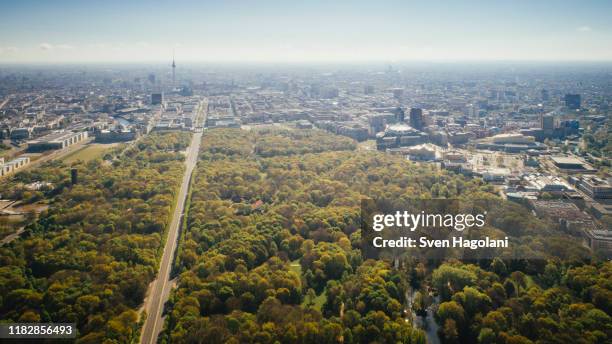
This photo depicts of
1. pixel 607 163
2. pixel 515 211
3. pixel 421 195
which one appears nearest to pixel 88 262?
pixel 421 195

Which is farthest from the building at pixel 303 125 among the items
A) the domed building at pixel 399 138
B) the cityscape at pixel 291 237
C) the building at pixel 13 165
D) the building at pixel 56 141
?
the building at pixel 13 165

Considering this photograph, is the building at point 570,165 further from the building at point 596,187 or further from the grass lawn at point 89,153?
the grass lawn at point 89,153

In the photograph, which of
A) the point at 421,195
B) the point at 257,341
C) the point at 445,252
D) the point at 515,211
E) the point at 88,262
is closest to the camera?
the point at 257,341

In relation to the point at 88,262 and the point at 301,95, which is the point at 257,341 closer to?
the point at 88,262

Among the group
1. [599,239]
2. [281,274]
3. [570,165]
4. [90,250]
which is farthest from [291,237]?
[570,165]

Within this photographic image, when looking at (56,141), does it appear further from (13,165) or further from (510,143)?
(510,143)

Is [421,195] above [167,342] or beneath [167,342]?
above

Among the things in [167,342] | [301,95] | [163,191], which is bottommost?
[167,342]
